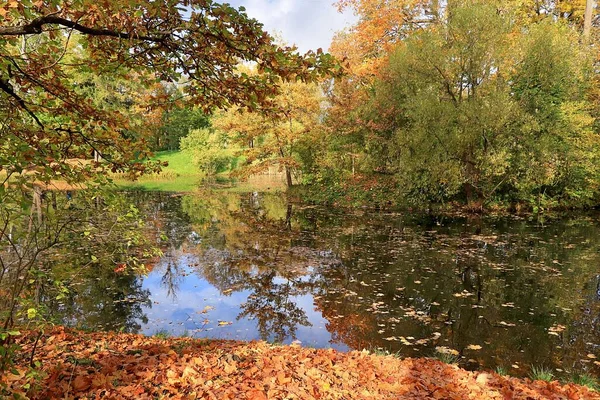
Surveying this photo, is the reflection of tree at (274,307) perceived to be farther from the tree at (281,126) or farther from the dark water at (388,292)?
the tree at (281,126)

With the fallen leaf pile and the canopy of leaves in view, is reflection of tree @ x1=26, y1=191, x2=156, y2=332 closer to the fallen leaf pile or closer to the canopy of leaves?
the canopy of leaves

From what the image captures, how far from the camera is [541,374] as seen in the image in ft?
16.1

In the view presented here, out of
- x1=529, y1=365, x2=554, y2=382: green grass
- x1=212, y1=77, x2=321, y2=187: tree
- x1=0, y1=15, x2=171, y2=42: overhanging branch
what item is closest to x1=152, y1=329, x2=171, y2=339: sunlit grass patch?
x1=0, y1=15, x2=171, y2=42: overhanging branch

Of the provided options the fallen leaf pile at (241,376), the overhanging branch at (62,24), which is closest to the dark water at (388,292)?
the fallen leaf pile at (241,376)

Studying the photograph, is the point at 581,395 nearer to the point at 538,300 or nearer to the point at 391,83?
the point at 538,300

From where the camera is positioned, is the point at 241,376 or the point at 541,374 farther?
the point at 541,374

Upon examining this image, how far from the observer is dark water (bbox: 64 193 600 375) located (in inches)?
249

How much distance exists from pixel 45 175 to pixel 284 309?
562 centimetres

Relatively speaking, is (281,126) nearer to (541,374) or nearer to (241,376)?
(541,374)

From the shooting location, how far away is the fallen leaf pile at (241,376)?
11.1ft

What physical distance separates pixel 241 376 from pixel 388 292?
5.33 m

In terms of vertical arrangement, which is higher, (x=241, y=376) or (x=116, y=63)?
(x=116, y=63)

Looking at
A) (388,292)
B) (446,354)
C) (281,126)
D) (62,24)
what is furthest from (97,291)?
(281,126)

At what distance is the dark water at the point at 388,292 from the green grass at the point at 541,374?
0.57 ft
